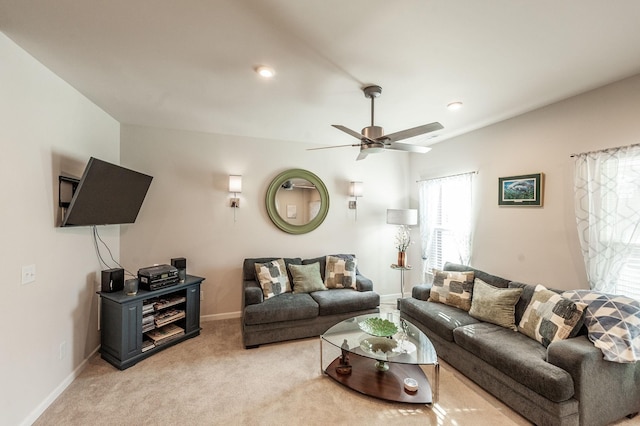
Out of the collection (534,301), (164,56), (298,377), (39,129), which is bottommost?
(298,377)

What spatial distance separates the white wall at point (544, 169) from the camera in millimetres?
2361

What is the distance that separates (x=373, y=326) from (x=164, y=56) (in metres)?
2.89

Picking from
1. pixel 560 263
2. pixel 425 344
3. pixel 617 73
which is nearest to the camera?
pixel 617 73

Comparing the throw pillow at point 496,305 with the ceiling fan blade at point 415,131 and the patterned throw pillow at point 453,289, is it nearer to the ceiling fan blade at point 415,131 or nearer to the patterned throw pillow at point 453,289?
the patterned throw pillow at point 453,289

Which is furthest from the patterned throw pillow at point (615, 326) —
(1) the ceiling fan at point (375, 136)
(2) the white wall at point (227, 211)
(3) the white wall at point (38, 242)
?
(3) the white wall at point (38, 242)

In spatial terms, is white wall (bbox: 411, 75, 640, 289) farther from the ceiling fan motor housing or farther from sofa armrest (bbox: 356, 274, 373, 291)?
the ceiling fan motor housing

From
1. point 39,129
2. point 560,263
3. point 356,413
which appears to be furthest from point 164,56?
point 560,263

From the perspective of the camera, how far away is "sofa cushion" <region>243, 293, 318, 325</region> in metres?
Answer: 3.04

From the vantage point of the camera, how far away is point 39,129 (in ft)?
6.85

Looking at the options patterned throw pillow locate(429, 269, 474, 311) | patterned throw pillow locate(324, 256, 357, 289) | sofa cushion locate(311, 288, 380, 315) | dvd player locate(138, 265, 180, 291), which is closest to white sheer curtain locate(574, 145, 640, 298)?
patterned throw pillow locate(429, 269, 474, 311)

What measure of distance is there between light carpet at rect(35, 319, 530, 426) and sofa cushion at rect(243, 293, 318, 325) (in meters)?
0.40

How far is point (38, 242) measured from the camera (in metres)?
2.09

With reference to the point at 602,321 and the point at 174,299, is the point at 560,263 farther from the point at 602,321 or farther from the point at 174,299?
the point at 174,299

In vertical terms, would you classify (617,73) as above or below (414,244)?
above
